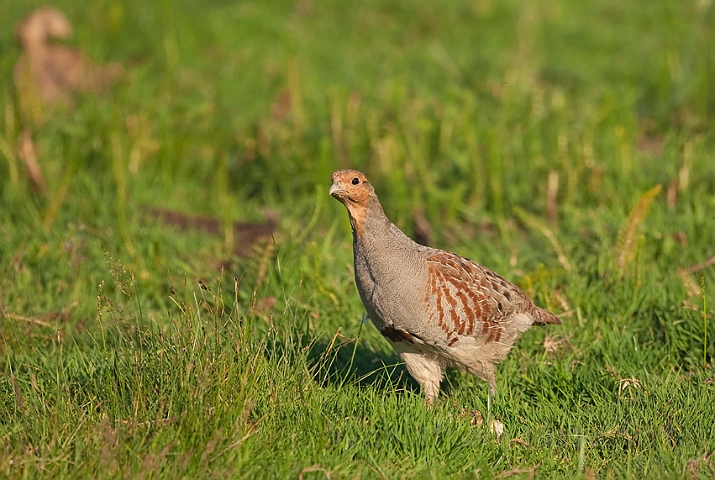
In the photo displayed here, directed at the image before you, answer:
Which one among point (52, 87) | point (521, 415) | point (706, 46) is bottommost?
point (521, 415)

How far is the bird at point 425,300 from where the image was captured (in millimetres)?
4488

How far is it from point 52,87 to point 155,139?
158cm

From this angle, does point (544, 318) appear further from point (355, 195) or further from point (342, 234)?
point (342, 234)

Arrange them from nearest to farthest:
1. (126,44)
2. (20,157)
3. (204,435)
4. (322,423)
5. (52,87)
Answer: (204,435) → (322,423) → (20,157) → (52,87) → (126,44)

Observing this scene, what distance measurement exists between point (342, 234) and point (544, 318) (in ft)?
8.20

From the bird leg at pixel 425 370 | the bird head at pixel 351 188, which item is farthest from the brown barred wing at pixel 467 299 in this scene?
the bird head at pixel 351 188

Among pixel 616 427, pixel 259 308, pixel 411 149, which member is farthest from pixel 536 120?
pixel 616 427

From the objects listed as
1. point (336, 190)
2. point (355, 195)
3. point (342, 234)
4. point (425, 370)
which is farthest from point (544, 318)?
point (342, 234)

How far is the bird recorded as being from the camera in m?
4.49

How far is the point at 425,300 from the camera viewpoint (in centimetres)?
452

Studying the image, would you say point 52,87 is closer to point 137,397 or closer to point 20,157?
point 20,157

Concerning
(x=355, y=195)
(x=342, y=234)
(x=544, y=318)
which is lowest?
(x=342, y=234)

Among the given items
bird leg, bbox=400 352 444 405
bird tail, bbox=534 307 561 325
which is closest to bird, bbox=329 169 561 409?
bird leg, bbox=400 352 444 405

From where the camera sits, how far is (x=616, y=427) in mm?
4379
